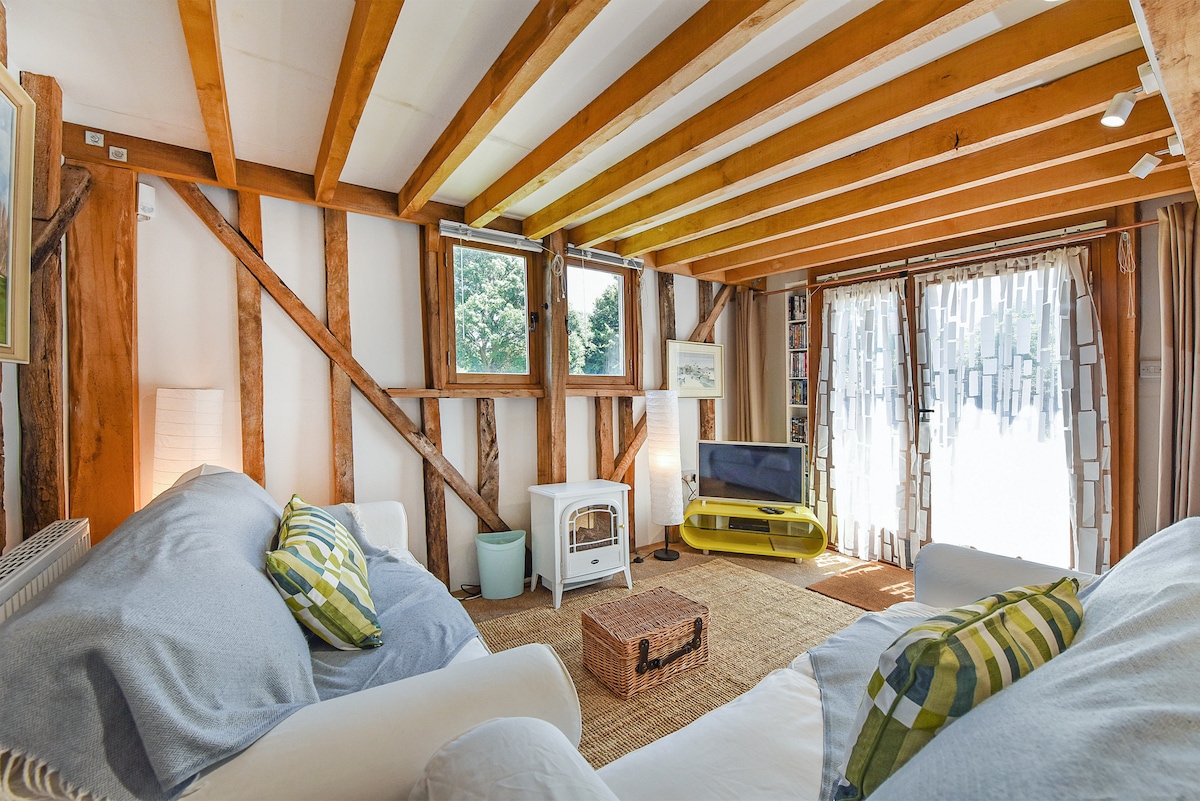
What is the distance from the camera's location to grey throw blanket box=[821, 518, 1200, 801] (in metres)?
0.41

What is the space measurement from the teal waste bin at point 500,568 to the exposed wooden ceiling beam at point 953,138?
2433 millimetres

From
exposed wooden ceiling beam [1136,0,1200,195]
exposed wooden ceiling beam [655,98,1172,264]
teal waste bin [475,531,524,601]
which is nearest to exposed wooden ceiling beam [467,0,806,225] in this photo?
exposed wooden ceiling beam [1136,0,1200,195]

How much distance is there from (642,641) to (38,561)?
2010mm

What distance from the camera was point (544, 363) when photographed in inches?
138

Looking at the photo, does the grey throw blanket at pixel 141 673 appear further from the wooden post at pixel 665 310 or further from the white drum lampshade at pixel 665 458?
the wooden post at pixel 665 310

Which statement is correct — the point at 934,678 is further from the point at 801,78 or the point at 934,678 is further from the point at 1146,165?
the point at 1146,165

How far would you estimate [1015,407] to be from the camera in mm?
3234

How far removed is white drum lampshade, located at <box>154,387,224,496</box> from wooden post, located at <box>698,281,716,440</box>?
12.0 feet

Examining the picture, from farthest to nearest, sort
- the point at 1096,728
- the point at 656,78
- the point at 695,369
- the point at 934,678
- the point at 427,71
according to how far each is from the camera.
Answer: the point at 695,369 → the point at 427,71 → the point at 656,78 → the point at 934,678 → the point at 1096,728

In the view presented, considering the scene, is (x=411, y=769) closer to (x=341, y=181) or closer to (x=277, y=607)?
(x=277, y=607)

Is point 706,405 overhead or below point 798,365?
below

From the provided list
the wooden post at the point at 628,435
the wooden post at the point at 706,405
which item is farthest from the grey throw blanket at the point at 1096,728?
the wooden post at the point at 706,405

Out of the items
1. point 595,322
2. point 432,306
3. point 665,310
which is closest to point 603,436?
point 595,322

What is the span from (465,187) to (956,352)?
356 centimetres
